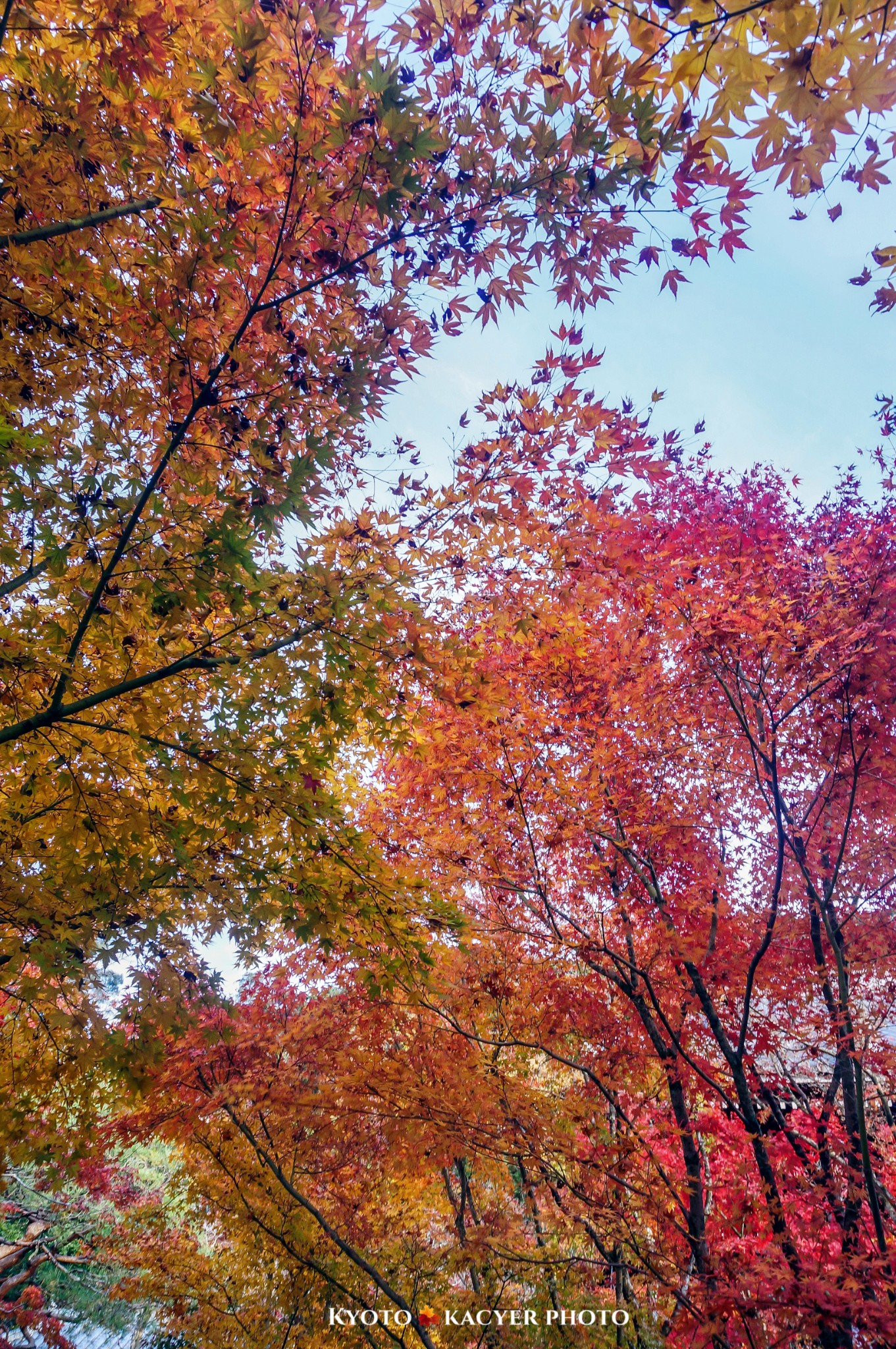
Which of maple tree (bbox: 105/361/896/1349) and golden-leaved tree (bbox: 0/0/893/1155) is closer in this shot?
golden-leaved tree (bbox: 0/0/893/1155)

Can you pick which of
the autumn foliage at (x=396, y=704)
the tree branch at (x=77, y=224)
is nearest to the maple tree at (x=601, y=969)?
the autumn foliage at (x=396, y=704)

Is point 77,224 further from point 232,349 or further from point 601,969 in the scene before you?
point 601,969

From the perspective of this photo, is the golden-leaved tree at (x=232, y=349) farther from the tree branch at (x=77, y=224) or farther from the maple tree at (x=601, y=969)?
the maple tree at (x=601, y=969)

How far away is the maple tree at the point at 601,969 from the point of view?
4.07m

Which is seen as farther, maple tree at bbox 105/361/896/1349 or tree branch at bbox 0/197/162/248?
maple tree at bbox 105/361/896/1349

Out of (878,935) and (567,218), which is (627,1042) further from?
(567,218)

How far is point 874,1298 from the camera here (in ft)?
10.6

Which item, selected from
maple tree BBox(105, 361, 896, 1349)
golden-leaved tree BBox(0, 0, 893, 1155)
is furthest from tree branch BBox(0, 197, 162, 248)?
maple tree BBox(105, 361, 896, 1349)

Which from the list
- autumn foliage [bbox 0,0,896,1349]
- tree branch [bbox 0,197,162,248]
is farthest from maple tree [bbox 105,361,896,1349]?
tree branch [bbox 0,197,162,248]

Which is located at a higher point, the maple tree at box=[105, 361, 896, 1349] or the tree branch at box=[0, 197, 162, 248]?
the tree branch at box=[0, 197, 162, 248]

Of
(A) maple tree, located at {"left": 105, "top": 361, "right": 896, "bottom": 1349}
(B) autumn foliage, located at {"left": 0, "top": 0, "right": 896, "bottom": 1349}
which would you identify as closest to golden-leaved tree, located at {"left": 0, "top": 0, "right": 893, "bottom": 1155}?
(B) autumn foliage, located at {"left": 0, "top": 0, "right": 896, "bottom": 1349}

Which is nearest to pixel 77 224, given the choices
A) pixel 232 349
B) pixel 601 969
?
pixel 232 349

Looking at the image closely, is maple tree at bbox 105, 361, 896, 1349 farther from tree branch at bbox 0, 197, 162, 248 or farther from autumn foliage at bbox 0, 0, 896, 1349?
tree branch at bbox 0, 197, 162, 248

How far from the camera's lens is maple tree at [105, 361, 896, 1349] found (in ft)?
13.3
